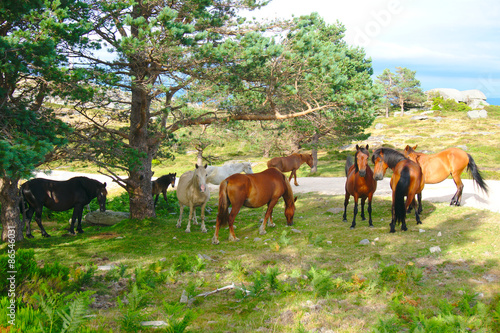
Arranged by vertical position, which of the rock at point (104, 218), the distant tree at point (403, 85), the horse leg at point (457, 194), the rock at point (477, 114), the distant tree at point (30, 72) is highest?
the distant tree at point (403, 85)

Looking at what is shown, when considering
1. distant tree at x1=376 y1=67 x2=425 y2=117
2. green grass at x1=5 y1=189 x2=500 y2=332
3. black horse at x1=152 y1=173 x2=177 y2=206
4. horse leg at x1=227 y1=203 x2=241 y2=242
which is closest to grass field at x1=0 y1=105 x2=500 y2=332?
green grass at x1=5 y1=189 x2=500 y2=332

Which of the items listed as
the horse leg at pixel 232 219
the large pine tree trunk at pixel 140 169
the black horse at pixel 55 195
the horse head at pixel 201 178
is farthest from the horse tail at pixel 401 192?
the black horse at pixel 55 195

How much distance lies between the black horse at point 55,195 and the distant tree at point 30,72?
10.6ft

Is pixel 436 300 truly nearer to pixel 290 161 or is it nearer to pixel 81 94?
pixel 81 94

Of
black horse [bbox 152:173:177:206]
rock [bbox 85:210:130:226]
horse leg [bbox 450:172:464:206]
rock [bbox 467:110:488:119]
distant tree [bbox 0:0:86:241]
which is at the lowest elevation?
rock [bbox 85:210:130:226]

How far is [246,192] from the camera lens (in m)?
8.91

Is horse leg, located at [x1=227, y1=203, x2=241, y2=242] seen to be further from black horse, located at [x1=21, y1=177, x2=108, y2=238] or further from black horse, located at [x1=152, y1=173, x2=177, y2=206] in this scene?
black horse, located at [x1=152, y1=173, x2=177, y2=206]

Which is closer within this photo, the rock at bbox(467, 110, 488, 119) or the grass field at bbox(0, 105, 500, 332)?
the grass field at bbox(0, 105, 500, 332)

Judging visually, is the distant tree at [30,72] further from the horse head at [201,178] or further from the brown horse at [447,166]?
the brown horse at [447,166]

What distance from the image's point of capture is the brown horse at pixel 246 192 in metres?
8.76

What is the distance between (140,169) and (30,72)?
446cm

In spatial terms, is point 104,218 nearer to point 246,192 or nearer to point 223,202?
point 223,202

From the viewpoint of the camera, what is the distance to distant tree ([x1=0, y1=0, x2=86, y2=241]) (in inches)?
207

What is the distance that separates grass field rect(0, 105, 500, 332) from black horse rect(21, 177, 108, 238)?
29.5 inches
